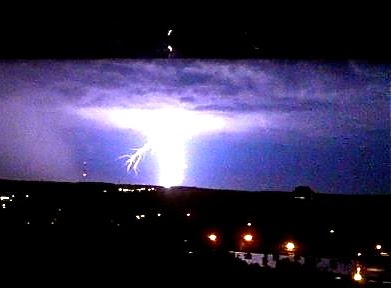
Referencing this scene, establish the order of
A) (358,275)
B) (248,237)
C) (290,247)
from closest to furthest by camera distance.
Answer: (358,275)
(290,247)
(248,237)

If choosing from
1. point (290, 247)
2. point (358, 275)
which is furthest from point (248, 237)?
point (358, 275)

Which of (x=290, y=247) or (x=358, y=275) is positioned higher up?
(x=290, y=247)

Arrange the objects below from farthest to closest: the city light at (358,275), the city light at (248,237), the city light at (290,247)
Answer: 1. the city light at (248,237)
2. the city light at (290,247)
3. the city light at (358,275)

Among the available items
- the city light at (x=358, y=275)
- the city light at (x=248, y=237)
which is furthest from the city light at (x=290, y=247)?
the city light at (x=358, y=275)

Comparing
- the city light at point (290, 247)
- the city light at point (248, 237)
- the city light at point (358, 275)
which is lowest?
the city light at point (358, 275)

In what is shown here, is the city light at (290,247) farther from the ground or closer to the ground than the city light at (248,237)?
closer to the ground

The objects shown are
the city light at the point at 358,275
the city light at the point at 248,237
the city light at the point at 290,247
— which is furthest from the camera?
the city light at the point at 248,237

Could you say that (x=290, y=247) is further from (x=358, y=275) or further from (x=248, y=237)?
(x=358, y=275)

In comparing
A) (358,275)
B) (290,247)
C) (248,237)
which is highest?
(248,237)

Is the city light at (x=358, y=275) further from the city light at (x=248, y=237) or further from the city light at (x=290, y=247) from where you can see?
the city light at (x=248, y=237)

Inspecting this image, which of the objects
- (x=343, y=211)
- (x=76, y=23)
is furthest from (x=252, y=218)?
(x=76, y=23)

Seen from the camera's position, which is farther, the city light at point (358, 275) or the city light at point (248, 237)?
the city light at point (248, 237)
